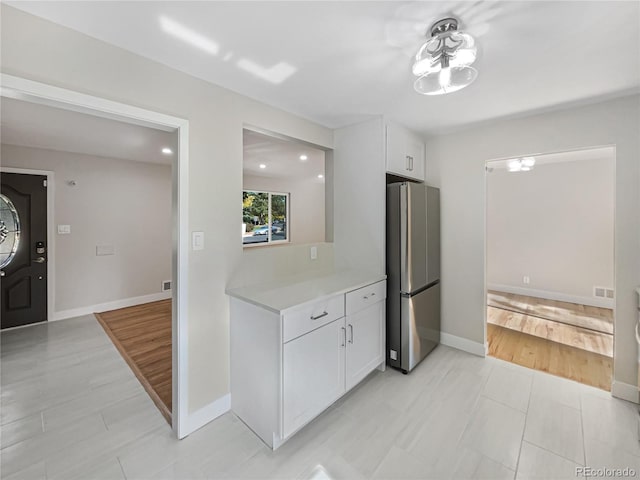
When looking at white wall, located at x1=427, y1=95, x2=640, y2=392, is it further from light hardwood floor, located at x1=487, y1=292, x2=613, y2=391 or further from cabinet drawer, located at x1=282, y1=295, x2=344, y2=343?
cabinet drawer, located at x1=282, y1=295, x2=344, y2=343

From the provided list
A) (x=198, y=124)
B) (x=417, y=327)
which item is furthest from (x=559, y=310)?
(x=198, y=124)

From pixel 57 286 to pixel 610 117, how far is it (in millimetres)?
6434

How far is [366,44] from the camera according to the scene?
1490mm

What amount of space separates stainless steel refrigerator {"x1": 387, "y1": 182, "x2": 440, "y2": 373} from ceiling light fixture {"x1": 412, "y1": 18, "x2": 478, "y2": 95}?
108 cm

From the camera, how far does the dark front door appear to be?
342cm

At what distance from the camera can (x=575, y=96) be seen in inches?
83.3

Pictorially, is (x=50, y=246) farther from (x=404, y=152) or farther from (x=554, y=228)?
(x=554, y=228)

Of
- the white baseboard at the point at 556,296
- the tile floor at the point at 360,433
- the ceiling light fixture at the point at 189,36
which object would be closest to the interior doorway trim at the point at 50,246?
the tile floor at the point at 360,433

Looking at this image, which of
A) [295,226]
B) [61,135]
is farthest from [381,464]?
[295,226]

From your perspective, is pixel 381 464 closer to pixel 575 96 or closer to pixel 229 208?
pixel 229 208

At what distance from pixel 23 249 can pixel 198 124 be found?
Result: 11.8 ft

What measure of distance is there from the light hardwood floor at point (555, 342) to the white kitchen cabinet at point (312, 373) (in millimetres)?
1944

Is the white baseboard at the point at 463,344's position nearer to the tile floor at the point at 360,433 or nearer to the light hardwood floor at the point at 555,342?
the light hardwood floor at the point at 555,342

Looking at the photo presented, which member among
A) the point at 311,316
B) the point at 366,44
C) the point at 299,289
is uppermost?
the point at 366,44
